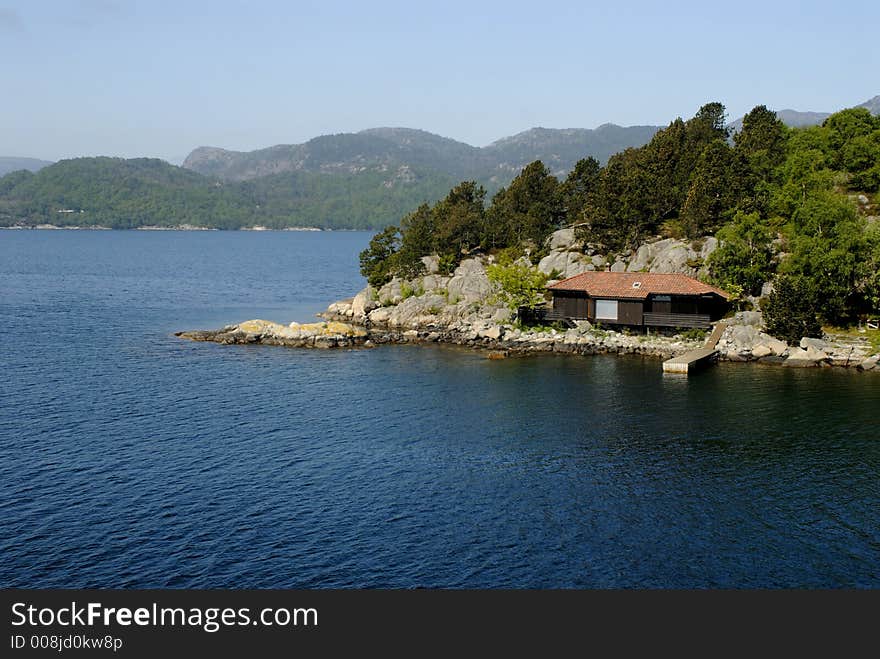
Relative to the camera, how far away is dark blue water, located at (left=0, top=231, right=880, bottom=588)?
35219 mm

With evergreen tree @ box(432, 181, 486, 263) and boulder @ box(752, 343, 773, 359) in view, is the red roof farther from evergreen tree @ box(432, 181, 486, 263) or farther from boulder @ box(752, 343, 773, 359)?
evergreen tree @ box(432, 181, 486, 263)

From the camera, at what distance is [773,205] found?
99.1 meters

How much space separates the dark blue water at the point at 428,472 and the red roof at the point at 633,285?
1109cm

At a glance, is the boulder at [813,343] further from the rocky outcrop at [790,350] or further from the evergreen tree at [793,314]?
the evergreen tree at [793,314]

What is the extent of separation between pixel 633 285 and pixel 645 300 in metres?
2.21

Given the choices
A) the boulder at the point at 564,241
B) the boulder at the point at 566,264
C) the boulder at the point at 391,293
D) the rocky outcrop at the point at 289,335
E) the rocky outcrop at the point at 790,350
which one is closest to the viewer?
the rocky outcrop at the point at 790,350

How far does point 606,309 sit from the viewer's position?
89.2 meters

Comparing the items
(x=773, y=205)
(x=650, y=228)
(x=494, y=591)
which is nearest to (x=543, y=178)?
(x=650, y=228)

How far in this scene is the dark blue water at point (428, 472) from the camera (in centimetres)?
3522

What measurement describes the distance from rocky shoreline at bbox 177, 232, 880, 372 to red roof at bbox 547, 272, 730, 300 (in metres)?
4.06

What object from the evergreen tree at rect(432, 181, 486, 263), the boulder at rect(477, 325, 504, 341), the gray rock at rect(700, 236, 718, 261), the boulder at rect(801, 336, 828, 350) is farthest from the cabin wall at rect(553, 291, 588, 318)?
the boulder at rect(801, 336, 828, 350)

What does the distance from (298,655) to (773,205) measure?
8909 cm

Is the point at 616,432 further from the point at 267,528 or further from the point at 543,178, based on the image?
the point at 543,178

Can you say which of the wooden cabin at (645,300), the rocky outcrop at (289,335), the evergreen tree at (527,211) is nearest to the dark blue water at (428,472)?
the rocky outcrop at (289,335)
